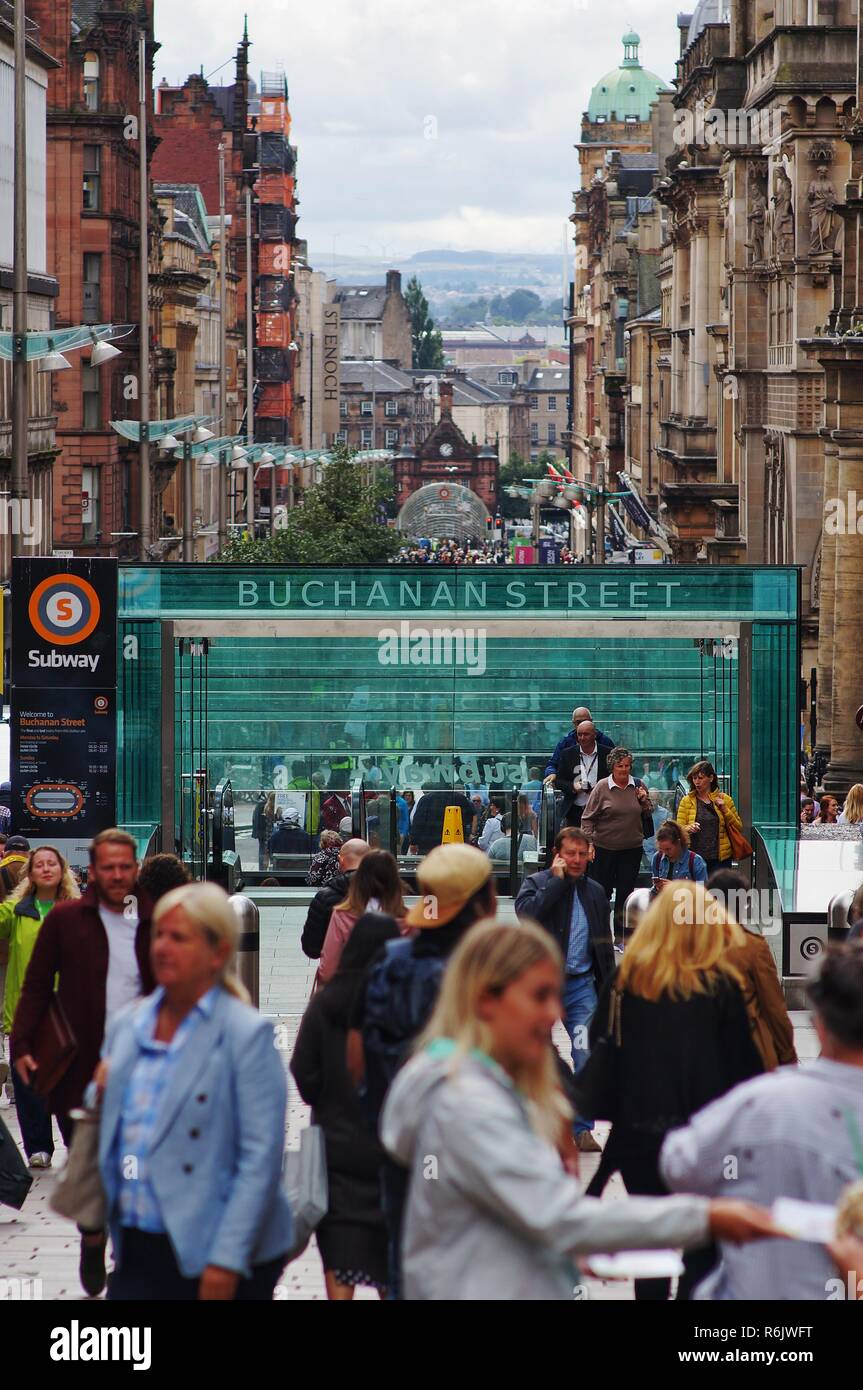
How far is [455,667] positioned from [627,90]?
5803 inches

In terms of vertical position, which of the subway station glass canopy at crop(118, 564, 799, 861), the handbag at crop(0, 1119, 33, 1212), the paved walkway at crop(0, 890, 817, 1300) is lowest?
the paved walkway at crop(0, 890, 817, 1300)

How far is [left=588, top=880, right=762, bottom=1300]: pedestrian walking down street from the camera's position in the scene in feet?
22.7

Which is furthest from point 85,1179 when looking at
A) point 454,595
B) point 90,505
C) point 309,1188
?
point 90,505

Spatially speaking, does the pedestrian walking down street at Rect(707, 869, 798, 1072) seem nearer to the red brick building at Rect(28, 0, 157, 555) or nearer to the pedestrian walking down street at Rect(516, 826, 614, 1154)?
the pedestrian walking down street at Rect(516, 826, 614, 1154)

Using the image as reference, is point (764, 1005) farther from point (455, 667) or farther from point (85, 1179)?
point (455, 667)

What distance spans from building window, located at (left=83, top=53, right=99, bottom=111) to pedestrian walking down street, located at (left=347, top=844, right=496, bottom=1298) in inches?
2098

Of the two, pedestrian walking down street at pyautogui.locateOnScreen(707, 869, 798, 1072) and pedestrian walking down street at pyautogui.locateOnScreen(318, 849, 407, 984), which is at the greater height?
pedestrian walking down street at pyautogui.locateOnScreen(318, 849, 407, 984)

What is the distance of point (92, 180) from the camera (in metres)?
58.4

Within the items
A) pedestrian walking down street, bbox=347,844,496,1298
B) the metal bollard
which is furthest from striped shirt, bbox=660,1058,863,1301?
the metal bollard

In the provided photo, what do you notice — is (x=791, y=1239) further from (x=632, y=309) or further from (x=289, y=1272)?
(x=632, y=309)

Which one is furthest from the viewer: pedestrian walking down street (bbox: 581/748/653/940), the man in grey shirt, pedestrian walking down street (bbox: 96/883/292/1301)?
pedestrian walking down street (bbox: 581/748/653/940)
